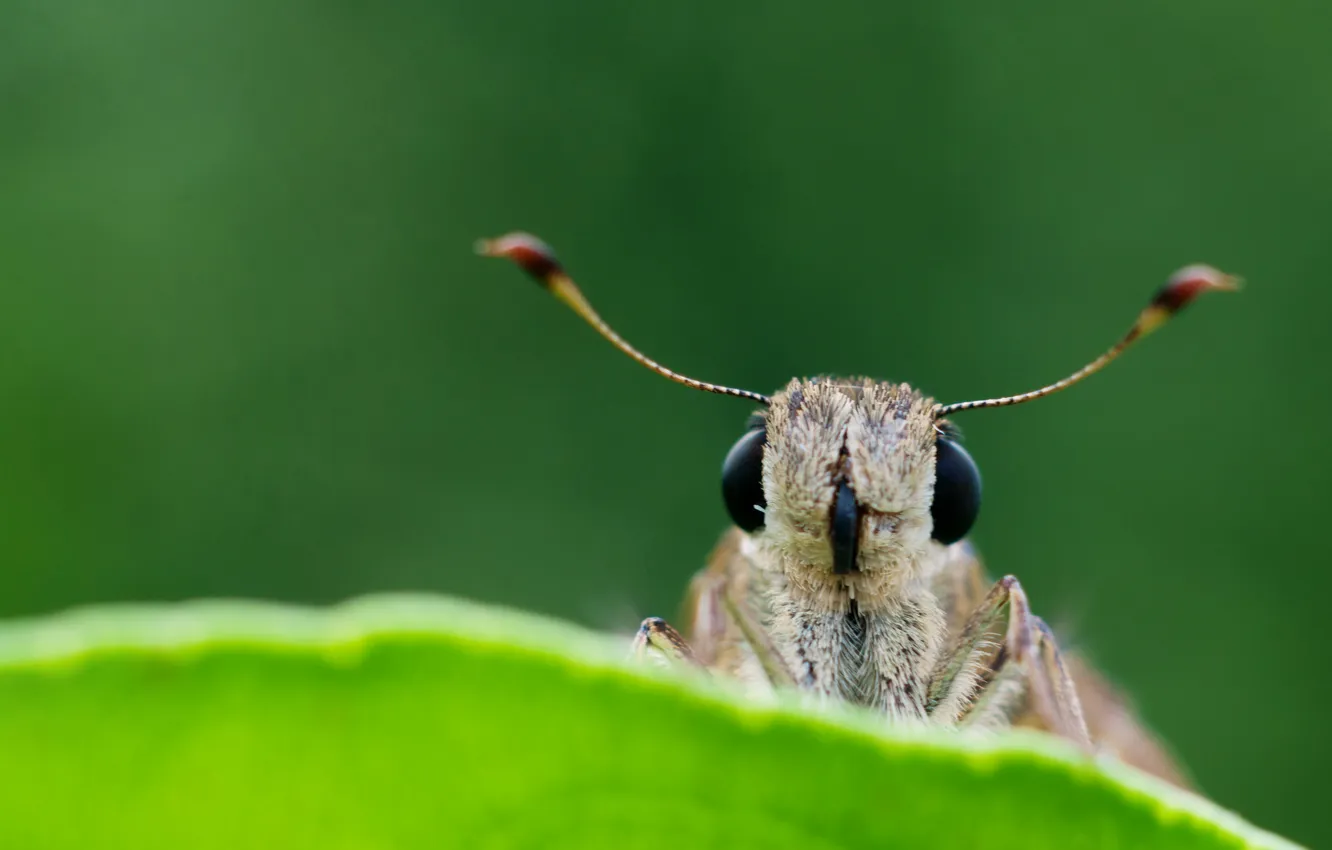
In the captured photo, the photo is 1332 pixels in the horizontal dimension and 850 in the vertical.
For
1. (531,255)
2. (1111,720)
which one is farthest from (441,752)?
(1111,720)

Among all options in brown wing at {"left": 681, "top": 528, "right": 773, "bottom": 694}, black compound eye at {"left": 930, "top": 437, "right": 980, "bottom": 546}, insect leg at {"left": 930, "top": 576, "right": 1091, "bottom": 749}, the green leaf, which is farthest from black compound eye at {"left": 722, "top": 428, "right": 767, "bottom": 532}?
the green leaf

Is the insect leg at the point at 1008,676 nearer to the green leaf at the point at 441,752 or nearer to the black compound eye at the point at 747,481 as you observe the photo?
the black compound eye at the point at 747,481

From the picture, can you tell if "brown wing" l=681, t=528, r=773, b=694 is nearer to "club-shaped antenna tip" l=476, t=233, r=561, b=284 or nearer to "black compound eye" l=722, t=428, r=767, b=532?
"black compound eye" l=722, t=428, r=767, b=532

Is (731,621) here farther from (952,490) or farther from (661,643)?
(952,490)

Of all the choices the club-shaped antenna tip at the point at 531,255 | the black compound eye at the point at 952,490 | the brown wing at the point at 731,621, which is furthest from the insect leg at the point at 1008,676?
the club-shaped antenna tip at the point at 531,255

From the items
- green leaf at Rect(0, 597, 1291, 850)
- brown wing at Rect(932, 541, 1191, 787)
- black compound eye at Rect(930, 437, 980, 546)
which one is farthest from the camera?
brown wing at Rect(932, 541, 1191, 787)

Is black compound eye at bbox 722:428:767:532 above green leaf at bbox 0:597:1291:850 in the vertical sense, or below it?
above
